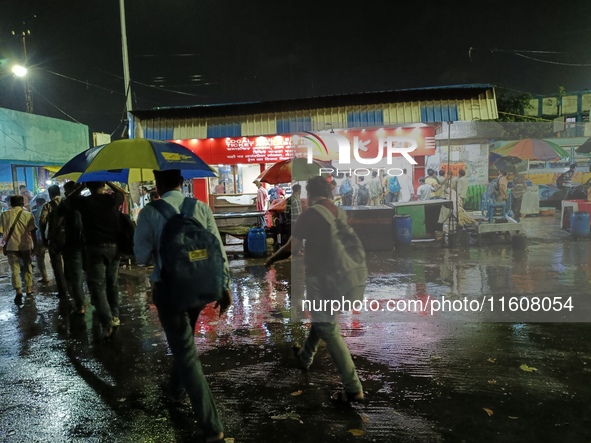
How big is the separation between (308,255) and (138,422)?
1834 mm

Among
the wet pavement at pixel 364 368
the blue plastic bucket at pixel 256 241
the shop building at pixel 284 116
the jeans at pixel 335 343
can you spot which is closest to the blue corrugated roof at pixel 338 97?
the shop building at pixel 284 116

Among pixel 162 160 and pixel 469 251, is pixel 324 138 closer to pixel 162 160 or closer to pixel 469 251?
pixel 162 160

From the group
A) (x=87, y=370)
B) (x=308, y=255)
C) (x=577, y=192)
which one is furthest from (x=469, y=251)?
(x=87, y=370)

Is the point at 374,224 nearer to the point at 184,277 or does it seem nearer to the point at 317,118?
the point at 184,277

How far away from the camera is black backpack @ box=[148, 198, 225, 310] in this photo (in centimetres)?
288

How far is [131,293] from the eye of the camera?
778cm

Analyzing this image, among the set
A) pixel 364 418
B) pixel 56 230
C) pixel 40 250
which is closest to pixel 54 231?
pixel 56 230

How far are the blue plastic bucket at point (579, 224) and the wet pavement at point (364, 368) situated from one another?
142 millimetres

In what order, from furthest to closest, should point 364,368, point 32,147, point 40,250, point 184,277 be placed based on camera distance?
point 32,147 → point 40,250 → point 364,368 → point 184,277

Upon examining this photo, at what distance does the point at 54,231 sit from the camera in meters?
6.51

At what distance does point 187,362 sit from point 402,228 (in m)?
2.97

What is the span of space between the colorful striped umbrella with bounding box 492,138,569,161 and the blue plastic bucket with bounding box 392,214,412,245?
4.55ft

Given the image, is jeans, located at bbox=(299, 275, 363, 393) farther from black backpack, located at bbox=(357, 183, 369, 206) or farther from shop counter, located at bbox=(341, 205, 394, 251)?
black backpack, located at bbox=(357, 183, 369, 206)

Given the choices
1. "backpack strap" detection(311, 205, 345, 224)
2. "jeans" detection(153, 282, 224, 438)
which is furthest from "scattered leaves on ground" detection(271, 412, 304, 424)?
"backpack strap" detection(311, 205, 345, 224)
